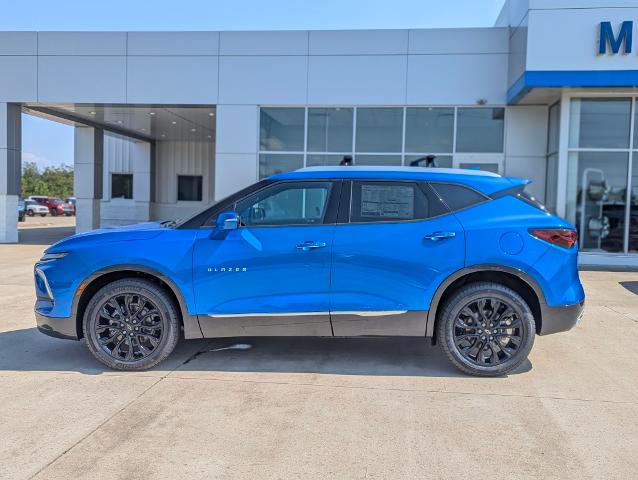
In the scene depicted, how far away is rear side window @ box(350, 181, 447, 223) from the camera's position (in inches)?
191

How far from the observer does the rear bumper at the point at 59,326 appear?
485 cm

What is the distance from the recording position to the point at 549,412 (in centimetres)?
410

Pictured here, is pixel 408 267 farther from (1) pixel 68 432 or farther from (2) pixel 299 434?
(1) pixel 68 432

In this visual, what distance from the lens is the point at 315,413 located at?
4.00 meters

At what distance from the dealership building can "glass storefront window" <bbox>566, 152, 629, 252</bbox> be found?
0.03 metres

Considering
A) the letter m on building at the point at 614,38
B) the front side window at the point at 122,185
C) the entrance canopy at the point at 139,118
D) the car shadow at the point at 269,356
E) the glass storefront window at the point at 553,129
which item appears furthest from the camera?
the front side window at the point at 122,185

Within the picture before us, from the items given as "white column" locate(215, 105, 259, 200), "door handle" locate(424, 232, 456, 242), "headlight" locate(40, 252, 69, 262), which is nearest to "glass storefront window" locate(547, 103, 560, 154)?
"white column" locate(215, 105, 259, 200)

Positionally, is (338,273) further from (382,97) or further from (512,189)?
(382,97)

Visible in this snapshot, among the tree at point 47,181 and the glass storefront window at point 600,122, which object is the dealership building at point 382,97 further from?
the tree at point 47,181

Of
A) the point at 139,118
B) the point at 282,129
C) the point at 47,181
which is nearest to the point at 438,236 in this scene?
the point at 282,129

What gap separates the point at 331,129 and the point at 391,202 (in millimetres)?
9901

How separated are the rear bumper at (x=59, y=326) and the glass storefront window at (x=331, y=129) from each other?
10368mm

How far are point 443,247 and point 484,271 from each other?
1.49ft

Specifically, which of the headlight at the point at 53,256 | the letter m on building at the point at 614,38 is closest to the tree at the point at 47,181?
the letter m on building at the point at 614,38
